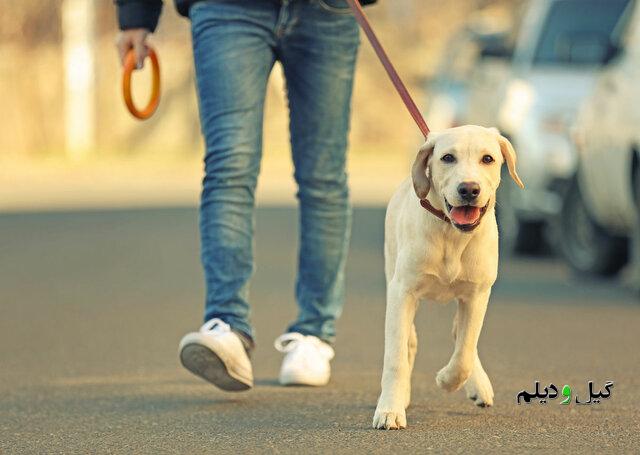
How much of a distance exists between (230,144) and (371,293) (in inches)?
159

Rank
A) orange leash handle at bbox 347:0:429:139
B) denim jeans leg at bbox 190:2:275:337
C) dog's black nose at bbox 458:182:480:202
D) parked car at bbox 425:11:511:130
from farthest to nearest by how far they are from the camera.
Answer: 1. parked car at bbox 425:11:511:130
2. denim jeans leg at bbox 190:2:275:337
3. orange leash handle at bbox 347:0:429:139
4. dog's black nose at bbox 458:182:480:202

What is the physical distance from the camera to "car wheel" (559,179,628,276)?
10531mm

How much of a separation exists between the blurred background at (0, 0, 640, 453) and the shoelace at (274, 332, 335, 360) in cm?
14

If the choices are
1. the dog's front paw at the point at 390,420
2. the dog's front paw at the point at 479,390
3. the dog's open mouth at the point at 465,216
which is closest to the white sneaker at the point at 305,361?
the dog's front paw at the point at 479,390

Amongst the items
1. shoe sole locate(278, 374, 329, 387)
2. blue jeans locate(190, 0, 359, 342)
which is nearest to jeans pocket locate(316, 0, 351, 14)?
blue jeans locate(190, 0, 359, 342)

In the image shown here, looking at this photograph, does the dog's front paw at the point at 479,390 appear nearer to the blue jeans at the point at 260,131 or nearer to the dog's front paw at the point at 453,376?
the dog's front paw at the point at 453,376

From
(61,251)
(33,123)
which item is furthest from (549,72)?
(33,123)

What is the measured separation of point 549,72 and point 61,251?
397cm

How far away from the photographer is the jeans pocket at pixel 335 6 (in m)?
6.20

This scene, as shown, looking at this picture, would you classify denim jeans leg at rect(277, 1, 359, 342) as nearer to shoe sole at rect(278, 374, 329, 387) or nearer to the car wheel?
shoe sole at rect(278, 374, 329, 387)

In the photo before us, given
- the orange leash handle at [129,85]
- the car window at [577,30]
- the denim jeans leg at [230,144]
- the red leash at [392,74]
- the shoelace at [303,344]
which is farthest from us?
the car window at [577,30]

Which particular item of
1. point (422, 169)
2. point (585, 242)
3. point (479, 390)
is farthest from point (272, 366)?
point (585, 242)

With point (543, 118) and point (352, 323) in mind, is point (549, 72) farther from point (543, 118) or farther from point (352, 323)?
point (352, 323)

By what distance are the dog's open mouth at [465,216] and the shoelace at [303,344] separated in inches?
53.1
